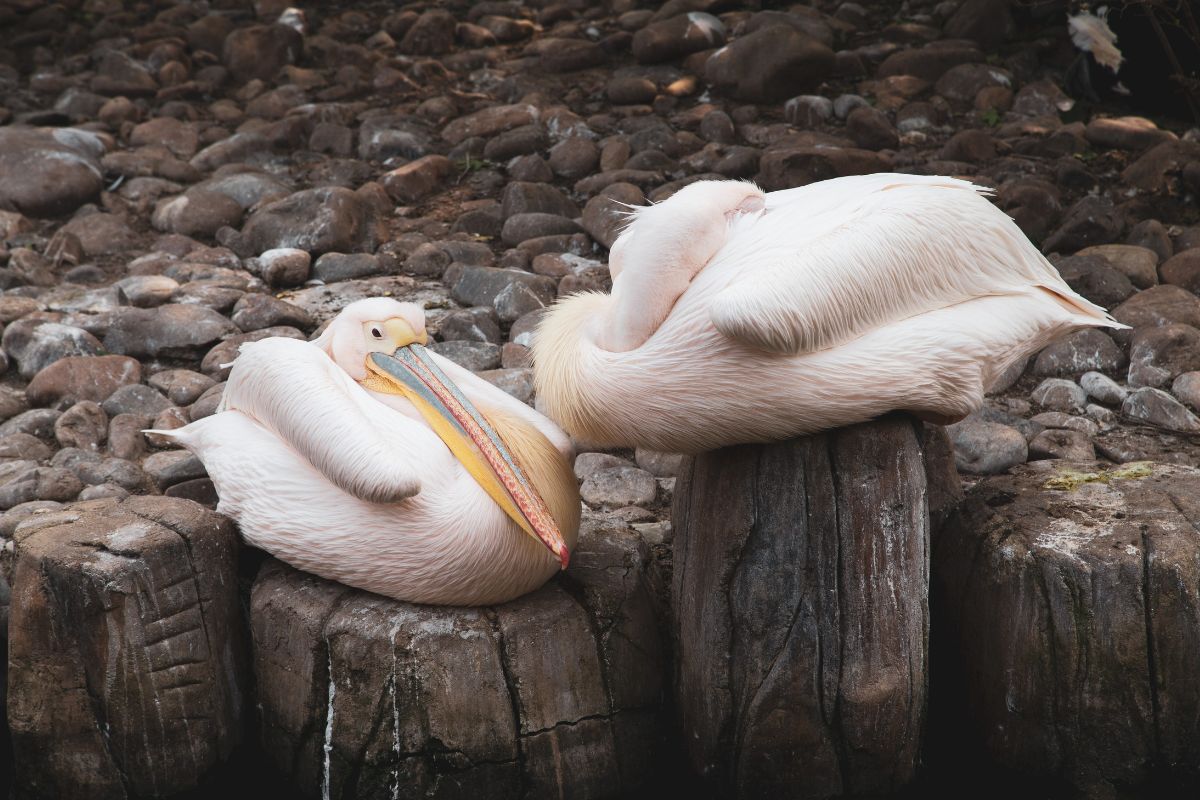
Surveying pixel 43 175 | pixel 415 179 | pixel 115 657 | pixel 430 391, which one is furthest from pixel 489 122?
pixel 115 657

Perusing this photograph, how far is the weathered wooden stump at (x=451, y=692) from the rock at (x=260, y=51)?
6.21 meters

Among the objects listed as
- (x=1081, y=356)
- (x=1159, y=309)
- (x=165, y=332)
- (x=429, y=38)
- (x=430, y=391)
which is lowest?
(x=1081, y=356)

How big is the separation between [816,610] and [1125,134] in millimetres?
4649

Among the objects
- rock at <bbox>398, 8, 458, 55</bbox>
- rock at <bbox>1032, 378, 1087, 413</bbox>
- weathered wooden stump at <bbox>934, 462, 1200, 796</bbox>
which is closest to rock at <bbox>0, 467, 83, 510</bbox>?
weathered wooden stump at <bbox>934, 462, 1200, 796</bbox>

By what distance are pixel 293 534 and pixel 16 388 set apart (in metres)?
2.41

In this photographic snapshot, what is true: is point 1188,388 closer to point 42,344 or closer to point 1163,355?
point 1163,355

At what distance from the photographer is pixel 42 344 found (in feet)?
16.1

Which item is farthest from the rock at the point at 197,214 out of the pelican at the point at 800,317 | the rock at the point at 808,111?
the pelican at the point at 800,317

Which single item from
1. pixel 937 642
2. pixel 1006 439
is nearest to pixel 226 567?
pixel 937 642

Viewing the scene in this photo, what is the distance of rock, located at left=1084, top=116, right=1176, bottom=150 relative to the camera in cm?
643

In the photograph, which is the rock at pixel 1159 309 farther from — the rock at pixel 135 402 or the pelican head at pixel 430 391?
the rock at pixel 135 402

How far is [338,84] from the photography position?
26.9 ft

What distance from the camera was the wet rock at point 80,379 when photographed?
4.64 m

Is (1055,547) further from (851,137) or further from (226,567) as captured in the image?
(851,137)
